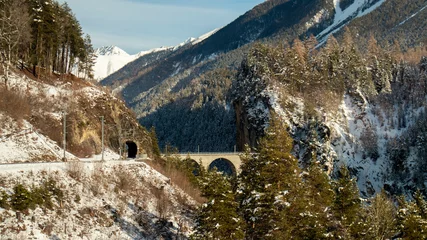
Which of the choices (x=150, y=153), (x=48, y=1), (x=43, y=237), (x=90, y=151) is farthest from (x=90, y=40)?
(x=43, y=237)

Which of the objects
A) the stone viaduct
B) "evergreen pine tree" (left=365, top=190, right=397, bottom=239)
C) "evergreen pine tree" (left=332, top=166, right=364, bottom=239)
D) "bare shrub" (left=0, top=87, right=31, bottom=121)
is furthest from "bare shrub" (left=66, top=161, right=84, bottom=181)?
the stone viaduct

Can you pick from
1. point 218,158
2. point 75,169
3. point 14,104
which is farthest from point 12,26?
point 218,158

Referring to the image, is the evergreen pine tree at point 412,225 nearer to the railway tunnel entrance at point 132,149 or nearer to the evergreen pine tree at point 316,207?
the evergreen pine tree at point 316,207

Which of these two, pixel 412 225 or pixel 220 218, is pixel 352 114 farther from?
pixel 220 218

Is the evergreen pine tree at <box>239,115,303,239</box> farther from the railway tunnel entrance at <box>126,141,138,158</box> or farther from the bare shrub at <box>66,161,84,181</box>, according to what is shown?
the railway tunnel entrance at <box>126,141,138,158</box>

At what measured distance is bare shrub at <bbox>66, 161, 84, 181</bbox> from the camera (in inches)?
1331

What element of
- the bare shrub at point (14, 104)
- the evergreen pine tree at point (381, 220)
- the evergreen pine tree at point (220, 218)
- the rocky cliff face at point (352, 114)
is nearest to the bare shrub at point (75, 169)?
the bare shrub at point (14, 104)

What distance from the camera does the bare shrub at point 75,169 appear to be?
33.8 meters

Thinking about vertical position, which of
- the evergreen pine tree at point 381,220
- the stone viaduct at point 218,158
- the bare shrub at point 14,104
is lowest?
the evergreen pine tree at point 381,220

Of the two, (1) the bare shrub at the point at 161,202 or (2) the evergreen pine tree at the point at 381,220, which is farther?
(2) the evergreen pine tree at the point at 381,220

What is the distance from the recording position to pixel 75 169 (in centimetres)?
3416

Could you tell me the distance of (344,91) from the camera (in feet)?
343

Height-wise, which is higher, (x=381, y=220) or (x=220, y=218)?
(x=220, y=218)

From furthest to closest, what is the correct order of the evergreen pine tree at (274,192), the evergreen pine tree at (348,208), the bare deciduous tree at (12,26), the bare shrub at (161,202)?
the bare deciduous tree at (12,26)
the bare shrub at (161,202)
the evergreen pine tree at (348,208)
the evergreen pine tree at (274,192)
